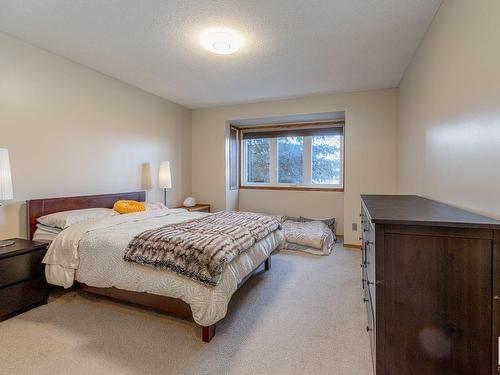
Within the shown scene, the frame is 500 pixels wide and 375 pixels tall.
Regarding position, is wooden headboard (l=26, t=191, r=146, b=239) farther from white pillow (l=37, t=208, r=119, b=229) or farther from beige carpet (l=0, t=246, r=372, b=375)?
beige carpet (l=0, t=246, r=372, b=375)

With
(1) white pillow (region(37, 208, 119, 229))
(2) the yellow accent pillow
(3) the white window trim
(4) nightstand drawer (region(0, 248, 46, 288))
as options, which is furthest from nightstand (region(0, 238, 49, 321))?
(3) the white window trim

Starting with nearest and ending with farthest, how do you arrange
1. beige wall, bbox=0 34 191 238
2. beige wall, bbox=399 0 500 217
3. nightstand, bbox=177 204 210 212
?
beige wall, bbox=399 0 500 217 → beige wall, bbox=0 34 191 238 → nightstand, bbox=177 204 210 212

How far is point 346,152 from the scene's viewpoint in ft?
13.5

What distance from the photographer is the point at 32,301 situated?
223 centimetres

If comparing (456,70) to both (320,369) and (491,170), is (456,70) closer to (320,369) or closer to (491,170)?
(491,170)

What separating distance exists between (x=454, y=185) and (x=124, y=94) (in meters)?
3.83

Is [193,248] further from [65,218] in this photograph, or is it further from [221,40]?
[221,40]

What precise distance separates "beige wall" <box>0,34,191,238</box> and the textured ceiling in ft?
0.66

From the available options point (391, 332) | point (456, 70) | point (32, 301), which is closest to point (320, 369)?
point (391, 332)

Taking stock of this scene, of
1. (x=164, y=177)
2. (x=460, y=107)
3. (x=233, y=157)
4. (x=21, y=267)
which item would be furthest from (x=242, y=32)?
(x=233, y=157)

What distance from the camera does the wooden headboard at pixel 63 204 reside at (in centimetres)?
255

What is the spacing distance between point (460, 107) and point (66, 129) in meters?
3.59

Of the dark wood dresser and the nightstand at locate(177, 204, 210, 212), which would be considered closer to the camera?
the dark wood dresser

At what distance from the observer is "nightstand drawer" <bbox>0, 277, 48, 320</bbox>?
2039 millimetres
